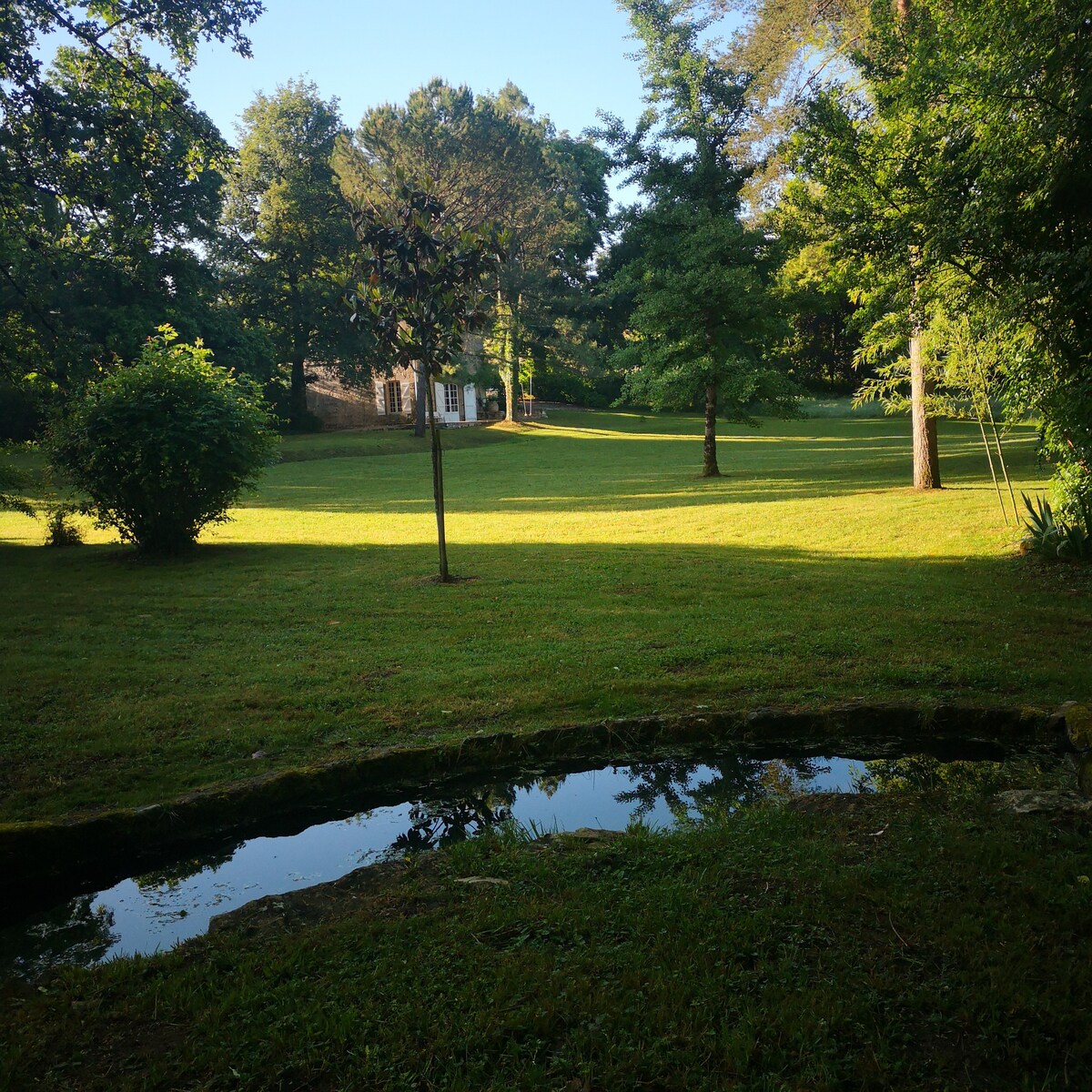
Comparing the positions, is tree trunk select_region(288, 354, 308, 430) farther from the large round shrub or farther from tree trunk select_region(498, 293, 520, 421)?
the large round shrub

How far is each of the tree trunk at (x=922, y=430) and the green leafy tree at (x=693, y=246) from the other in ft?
12.0

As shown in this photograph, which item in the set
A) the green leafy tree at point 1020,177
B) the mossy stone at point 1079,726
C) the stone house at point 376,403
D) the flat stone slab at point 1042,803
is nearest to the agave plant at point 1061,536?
the green leafy tree at point 1020,177

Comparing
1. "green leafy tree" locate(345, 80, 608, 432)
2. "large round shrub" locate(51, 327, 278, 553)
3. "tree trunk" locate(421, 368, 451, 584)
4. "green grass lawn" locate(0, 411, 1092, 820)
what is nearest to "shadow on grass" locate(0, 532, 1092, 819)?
"green grass lawn" locate(0, 411, 1092, 820)

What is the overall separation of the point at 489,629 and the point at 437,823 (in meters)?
3.38

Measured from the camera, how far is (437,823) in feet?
15.3

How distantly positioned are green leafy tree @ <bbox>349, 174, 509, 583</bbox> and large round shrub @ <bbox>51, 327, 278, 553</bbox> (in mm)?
3762

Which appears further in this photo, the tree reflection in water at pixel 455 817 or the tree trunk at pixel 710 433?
the tree trunk at pixel 710 433

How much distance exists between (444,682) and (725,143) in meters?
18.0

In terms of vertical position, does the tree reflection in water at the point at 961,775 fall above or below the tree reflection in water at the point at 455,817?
above

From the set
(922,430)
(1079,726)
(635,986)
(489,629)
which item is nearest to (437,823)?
(635,986)

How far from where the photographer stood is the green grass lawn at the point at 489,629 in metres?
5.51

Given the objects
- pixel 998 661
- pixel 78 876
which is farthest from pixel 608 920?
pixel 998 661

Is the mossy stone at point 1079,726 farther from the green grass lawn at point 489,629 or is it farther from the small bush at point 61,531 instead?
the small bush at point 61,531

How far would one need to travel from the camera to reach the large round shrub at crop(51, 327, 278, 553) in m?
11.3
